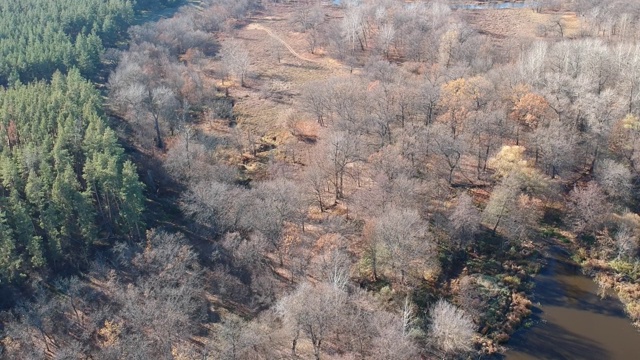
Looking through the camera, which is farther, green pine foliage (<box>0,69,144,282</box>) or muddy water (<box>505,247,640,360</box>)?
green pine foliage (<box>0,69,144,282</box>)

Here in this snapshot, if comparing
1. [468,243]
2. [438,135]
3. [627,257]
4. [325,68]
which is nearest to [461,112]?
[438,135]

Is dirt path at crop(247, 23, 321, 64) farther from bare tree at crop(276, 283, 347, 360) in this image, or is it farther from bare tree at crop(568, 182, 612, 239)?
bare tree at crop(276, 283, 347, 360)

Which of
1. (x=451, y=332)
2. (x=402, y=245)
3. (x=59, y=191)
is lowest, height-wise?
(x=451, y=332)

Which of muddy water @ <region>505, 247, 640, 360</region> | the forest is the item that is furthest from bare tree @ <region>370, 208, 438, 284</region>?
muddy water @ <region>505, 247, 640, 360</region>

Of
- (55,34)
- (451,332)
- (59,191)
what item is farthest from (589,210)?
(55,34)

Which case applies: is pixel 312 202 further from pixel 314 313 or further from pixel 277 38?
pixel 277 38

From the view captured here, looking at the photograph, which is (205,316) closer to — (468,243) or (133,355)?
(133,355)
